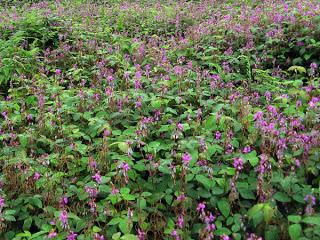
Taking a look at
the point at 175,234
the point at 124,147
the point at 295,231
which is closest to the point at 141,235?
the point at 175,234

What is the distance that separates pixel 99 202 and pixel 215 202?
1.05 metres

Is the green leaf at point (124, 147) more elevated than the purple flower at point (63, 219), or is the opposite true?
the green leaf at point (124, 147)

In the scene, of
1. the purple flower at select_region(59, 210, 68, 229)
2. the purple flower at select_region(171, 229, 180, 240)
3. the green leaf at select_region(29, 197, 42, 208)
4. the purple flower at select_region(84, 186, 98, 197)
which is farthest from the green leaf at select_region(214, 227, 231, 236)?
the green leaf at select_region(29, 197, 42, 208)

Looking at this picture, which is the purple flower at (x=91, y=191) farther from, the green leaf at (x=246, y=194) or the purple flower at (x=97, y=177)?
the green leaf at (x=246, y=194)

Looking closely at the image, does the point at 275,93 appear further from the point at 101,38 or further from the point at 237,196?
the point at 101,38

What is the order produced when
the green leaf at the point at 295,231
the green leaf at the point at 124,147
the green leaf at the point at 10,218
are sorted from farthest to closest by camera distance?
the green leaf at the point at 124,147, the green leaf at the point at 10,218, the green leaf at the point at 295,231

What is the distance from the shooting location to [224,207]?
3.36 meters

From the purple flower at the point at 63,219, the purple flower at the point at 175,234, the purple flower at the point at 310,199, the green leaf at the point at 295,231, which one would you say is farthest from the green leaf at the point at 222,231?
the purple flower at the point at 63,219

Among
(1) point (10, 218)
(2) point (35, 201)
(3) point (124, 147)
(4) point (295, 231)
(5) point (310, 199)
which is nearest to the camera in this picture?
(4) point (295, 231)

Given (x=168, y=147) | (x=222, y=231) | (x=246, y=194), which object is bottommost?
(x=222, y=231)

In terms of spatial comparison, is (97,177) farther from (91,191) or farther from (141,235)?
(141,235)

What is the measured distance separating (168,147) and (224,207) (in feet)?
3.04

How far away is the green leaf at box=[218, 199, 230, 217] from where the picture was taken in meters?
3.32

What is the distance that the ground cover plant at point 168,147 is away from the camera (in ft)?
10.9
